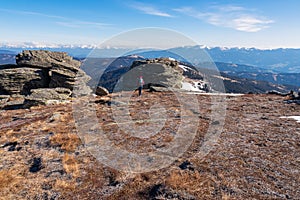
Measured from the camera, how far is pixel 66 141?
1964 cm

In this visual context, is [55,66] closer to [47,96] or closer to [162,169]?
[47,96]

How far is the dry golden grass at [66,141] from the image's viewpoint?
1850cm

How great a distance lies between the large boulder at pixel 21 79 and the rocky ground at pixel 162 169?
76.8 ft

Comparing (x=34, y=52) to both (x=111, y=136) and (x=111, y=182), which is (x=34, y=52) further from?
(x=111, y=182)

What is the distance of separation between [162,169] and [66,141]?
1017 cm

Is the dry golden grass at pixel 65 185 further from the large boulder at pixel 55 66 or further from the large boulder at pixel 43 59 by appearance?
the large boulder at pixel 43 59

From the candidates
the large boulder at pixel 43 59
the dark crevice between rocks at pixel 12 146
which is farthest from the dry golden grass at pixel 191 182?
the large boulder at pixel 43 59

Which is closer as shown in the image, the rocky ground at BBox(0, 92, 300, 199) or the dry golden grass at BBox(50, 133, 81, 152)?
the rocky ground at BBox(0, 92, 300, 199)

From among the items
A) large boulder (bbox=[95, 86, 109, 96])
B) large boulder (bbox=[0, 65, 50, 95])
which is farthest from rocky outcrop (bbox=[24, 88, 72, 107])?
A: large boulder (bbox=[0, 65, 50, 95])

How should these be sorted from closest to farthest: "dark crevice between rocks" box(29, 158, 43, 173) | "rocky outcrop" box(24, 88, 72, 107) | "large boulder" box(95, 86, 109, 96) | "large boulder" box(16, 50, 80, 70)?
"dark crevice between rocks" box(29, 158, 43, 173) → "rocky outcrop" box(24, 88, 72, 107) → "large boulder" box(95, 86, 109, 96) → "large boulder" box(16, 50, 80, 70)

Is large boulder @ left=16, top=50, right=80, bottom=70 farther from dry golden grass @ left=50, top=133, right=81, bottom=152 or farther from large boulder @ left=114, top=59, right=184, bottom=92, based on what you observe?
dry golden grass @ left=50, top=133, right=81, bottom=152

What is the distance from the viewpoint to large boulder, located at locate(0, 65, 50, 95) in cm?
4450

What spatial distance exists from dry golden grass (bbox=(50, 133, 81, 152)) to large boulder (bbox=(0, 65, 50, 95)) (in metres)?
30.8

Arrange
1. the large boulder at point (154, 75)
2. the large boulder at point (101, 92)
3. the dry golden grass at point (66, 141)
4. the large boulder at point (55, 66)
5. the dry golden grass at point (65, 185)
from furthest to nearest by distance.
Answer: the large boulder at point (154, 75) → the large boulder at point (55, 66) → the large boulder at point (101, 92) → the dry golden grass at point (66, 141) → the dry golden grass at point (65, 185)
